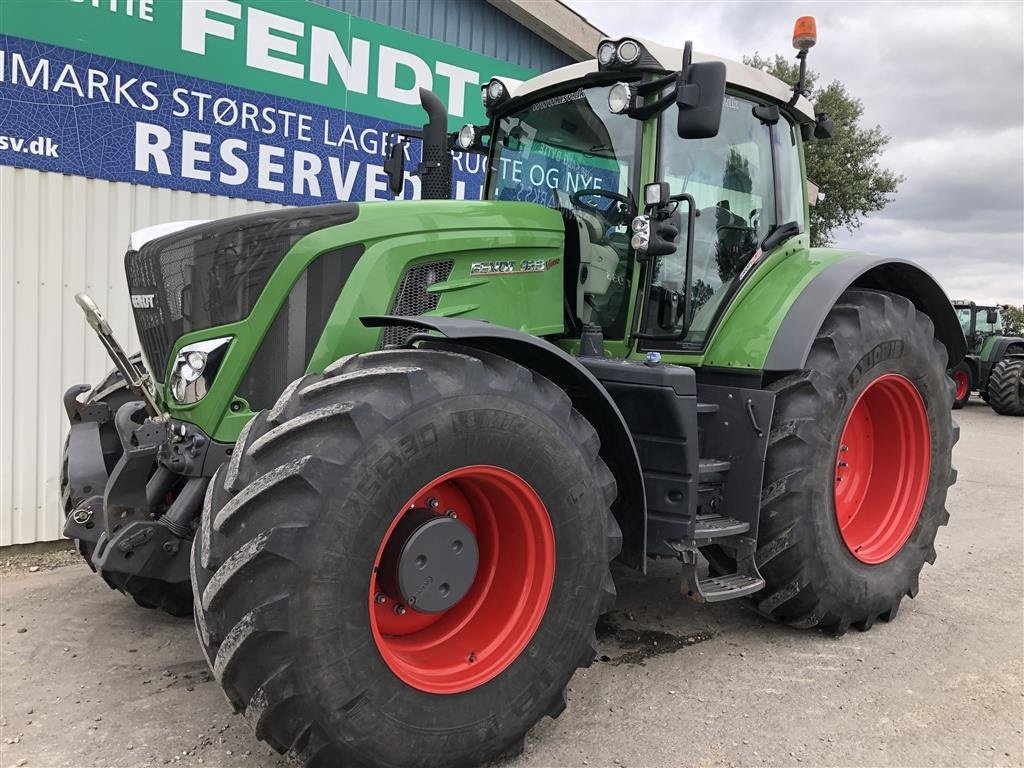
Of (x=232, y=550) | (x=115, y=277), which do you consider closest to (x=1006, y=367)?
(x=115, y=277)

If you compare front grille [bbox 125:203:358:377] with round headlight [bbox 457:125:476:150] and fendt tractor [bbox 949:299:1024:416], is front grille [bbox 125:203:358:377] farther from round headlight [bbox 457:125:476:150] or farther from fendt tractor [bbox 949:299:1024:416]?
fendt tractor [bbox 949:299:1024:416]

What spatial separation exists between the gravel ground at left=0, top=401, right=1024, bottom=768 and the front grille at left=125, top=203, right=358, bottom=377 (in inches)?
51.9

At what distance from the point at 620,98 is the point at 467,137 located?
1.13m

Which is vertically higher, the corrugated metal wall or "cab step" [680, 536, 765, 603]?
the corrugated metal wall

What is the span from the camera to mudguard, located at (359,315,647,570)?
263 centimetres

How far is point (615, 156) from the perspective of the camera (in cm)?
361

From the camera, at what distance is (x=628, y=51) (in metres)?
3.36

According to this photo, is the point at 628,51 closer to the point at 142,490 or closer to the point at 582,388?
the point at 582,388

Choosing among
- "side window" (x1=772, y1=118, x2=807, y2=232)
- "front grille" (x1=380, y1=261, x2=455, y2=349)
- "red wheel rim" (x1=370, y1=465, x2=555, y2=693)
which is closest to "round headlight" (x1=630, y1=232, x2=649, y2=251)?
"front grille" (x1=380, y1=261, x2=455, y2=349)

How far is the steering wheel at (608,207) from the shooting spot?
361 centimetres

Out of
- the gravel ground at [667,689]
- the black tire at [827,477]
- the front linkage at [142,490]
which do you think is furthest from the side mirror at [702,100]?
the gravel ground at [667,689]

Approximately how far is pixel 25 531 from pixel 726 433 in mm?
4288

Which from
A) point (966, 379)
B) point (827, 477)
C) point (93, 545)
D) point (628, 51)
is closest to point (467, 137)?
point (628, 51)

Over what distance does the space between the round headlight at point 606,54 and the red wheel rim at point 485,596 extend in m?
1.88
